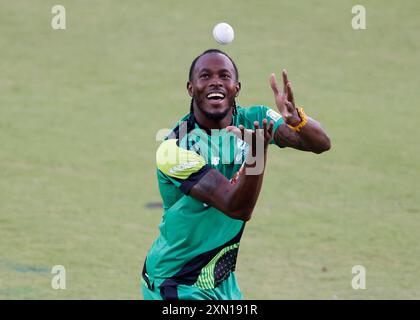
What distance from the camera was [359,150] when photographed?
15.4 meters

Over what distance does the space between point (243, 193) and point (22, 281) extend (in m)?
5.20

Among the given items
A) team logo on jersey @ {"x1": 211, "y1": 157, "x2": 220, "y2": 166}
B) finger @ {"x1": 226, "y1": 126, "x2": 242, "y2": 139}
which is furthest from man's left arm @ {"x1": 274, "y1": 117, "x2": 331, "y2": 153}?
finger @ {"x1": 226, "y1": 126, "x2": 242, "y2": 139}

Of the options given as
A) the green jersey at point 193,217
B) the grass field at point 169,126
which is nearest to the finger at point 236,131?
the green jersey at point 193,217

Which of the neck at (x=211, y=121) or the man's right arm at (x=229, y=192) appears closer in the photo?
the man's right arm at (x=229, y=192)

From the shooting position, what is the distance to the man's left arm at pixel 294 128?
6.89 meters

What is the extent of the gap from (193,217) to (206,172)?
1.37 feet

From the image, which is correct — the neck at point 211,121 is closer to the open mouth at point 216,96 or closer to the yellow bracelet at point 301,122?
the open mouth at point 216,96

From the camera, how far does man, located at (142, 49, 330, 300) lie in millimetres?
6766

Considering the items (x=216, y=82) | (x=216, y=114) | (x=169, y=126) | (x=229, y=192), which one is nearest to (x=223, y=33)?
(x=216, y=82)

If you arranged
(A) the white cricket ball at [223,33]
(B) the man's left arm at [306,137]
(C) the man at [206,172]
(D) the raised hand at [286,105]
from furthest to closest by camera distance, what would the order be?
(A) the white cricket ball at [223,33], (B) the man's left arm at [306,137], (D) the raised hand at [286,105], (C) the man at [206,172]

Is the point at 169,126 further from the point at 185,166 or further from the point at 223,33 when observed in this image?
the point at 185,166

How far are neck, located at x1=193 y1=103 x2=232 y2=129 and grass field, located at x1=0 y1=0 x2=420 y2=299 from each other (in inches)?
159

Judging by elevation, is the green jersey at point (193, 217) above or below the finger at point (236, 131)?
below

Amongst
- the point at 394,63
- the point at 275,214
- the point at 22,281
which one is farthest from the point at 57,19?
the point at 22,281
